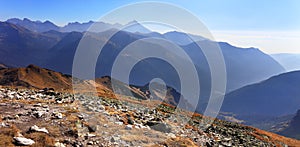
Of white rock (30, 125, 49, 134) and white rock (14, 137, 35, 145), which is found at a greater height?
white rock (30, 125, 49, 134)

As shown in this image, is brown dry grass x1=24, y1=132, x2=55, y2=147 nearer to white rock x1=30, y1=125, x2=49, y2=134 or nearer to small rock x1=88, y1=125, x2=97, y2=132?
white rock x1=30, y1=125, x2=49, y2=134

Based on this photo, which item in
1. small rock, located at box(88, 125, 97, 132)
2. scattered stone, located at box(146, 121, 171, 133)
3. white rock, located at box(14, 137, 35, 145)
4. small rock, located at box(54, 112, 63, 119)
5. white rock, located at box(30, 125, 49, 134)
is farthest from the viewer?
scattered stone, located at box(146, 121, 171, 133)

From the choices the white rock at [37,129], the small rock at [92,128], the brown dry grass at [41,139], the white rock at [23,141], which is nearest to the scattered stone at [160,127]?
the small rock at [92,128]

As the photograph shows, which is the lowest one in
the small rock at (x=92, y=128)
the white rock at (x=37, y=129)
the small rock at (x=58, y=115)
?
the white rock at (x=37, y=129)

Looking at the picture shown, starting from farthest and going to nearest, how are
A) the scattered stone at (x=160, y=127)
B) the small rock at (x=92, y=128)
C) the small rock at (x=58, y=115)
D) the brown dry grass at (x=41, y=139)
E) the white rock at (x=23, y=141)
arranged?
the scattered stone at (x=160, y=127) < the small rock at (x=58, y=115) < the small rock at (x=92, y=128) < the brown dry grass at (x=41, y=139) < the white rock at (x=23, y=141)

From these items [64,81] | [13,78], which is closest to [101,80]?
[64,81]

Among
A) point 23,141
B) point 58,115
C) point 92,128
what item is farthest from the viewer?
point 58,115

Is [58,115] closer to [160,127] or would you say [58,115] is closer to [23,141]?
[23,141]

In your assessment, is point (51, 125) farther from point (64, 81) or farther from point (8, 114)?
point (64, 81)

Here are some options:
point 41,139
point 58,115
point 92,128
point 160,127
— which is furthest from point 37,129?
point 160,127

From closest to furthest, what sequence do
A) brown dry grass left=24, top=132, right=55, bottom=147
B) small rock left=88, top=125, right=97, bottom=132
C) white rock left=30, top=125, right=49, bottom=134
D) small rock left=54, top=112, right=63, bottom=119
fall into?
brown dry grass left=24, top=132, right=55, bottom=147, white rock left=30, top=125, right=49, bottom=134, small rock left=88, top=125, right=97, bottom=132, small rock left=54, top=112, right=63, bottom=119

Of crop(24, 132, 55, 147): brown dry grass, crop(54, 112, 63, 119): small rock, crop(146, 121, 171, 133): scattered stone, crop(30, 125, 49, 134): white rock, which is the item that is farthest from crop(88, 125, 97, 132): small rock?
Answer: crop(146, 121, 171, 133): scattered stone

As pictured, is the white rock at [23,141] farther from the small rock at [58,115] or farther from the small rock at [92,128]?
the small rock at [58,115]

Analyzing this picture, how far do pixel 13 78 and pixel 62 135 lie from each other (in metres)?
151
